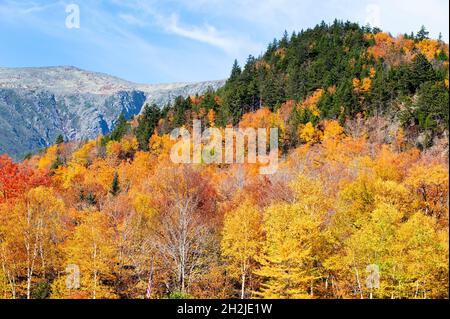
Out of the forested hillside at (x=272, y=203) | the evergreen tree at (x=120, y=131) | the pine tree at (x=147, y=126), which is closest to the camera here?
the forested hillside at (x=272, y=203)

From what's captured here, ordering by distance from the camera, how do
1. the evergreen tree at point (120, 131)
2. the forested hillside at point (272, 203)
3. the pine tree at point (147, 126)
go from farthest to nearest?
the evergreen tree at point (120, 131), the pine tree at point (147, 126), the forested hillside at point (272, 203)

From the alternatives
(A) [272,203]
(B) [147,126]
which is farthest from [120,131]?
(A) [272,203]

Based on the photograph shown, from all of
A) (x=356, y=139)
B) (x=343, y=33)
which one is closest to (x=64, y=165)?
(x=356, y=139)

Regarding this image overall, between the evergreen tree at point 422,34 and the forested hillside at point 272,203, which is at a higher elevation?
the evergreen tree at point 422,34

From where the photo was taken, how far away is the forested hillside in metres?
30.8

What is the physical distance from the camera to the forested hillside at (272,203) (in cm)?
3078

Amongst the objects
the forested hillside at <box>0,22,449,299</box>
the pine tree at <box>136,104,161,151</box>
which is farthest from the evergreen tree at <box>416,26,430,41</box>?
the pine tree at <box>136,104,161,151</box>

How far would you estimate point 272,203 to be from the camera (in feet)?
139

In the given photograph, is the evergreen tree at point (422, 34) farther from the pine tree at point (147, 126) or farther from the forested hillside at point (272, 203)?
the pine tree at point (147, 126)

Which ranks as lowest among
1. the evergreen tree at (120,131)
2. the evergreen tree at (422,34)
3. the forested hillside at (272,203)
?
the forested hillside at (272,203)

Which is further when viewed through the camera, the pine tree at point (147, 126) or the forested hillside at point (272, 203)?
the pine tree at point (147, 126)

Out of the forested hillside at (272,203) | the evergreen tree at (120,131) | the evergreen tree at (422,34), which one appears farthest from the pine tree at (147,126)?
the evergreen tree at (422,34)

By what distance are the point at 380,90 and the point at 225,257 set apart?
5524cm
